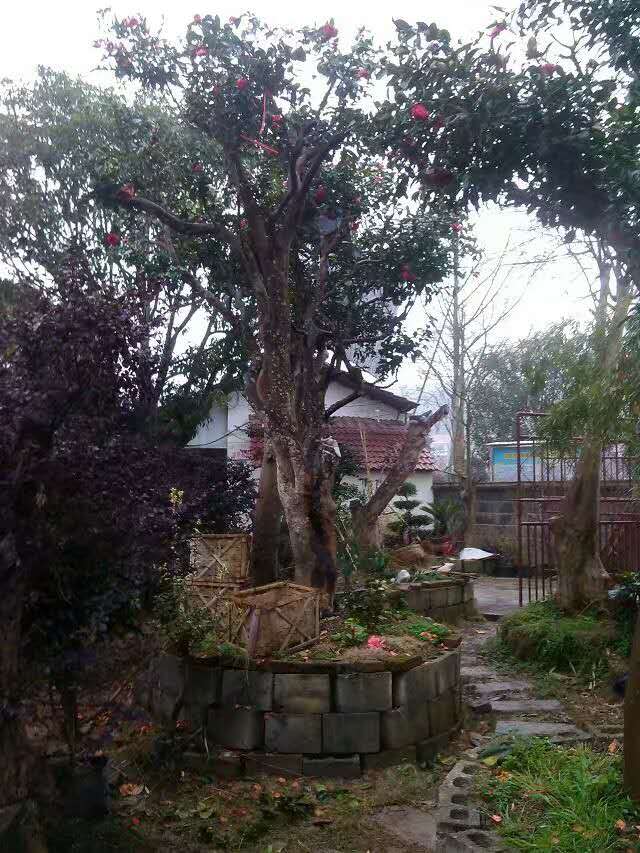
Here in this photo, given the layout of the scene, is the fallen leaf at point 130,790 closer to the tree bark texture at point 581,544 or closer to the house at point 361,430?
the tree bark texture at point 581,544

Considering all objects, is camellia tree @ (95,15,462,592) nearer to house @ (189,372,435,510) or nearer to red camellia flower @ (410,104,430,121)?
red camellia flower @ (410,104,430,121)

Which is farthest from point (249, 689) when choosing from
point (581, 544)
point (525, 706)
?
point (581, 544)

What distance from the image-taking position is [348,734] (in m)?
6.62

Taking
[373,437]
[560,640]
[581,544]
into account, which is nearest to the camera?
[560,640]

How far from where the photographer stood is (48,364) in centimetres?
404

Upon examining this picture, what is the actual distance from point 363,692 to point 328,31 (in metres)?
6.02

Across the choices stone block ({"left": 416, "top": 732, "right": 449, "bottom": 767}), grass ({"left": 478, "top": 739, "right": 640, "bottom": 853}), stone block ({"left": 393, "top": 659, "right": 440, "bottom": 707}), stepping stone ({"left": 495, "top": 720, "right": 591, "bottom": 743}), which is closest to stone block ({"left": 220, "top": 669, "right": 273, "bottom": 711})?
stone block ({"left": 393, "top": 659, "right": 440, "bottom": 707})

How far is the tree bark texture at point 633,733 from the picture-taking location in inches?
151

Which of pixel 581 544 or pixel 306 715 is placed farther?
pixel 581 544

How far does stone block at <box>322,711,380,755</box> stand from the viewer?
6.60m

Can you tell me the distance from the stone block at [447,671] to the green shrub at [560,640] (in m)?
1.55

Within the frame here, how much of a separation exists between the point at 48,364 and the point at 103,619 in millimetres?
1434

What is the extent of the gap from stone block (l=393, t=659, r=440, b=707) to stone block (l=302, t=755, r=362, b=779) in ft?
2.02

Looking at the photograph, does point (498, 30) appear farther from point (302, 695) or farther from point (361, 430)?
point (361, 430)
